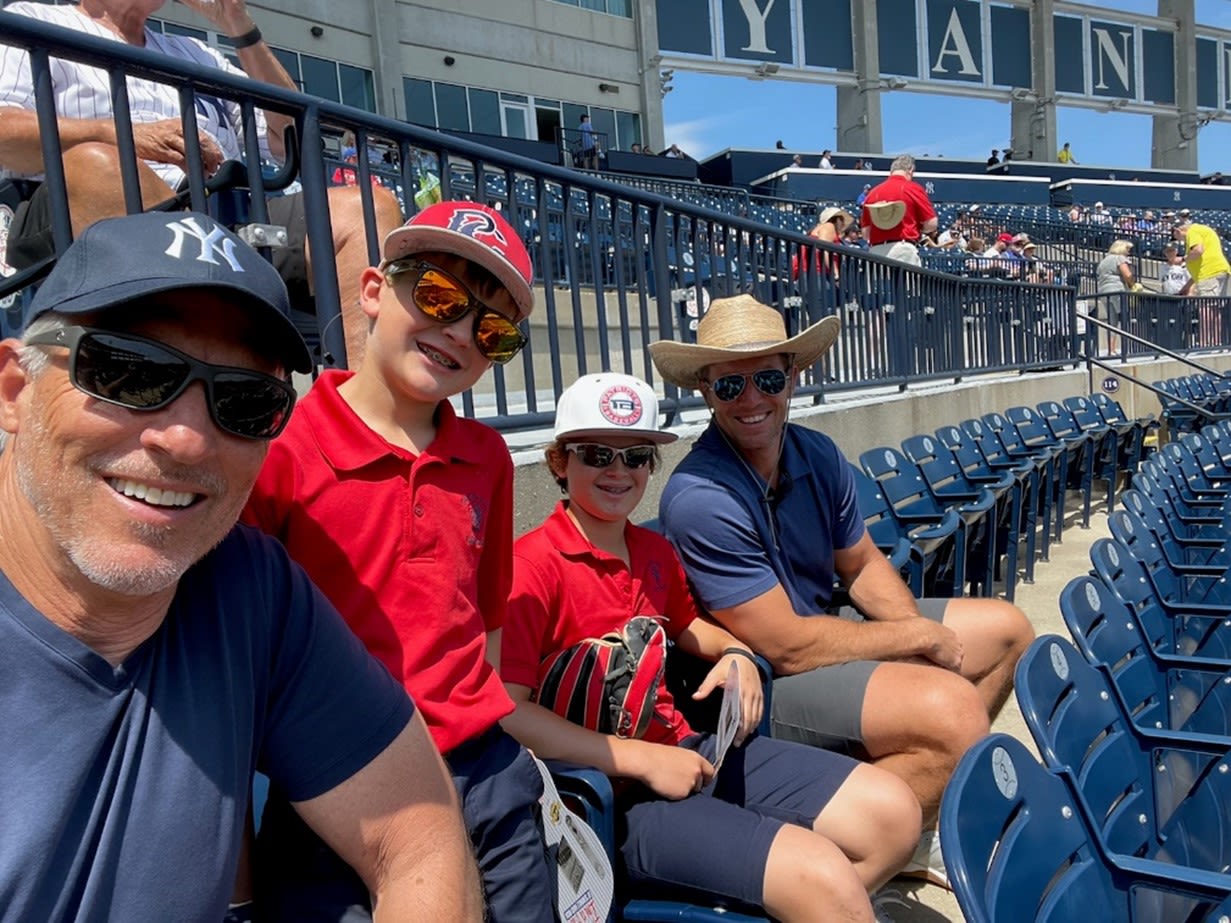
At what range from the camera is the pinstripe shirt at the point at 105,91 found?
85.7 inches

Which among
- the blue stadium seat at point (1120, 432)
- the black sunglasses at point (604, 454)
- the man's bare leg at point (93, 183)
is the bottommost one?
the blue stadium seat at point (1120, 432)

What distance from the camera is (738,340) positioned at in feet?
10.2

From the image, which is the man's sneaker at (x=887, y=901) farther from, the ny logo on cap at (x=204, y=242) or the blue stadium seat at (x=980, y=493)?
the blue stadium seat at (x=980, y=493)

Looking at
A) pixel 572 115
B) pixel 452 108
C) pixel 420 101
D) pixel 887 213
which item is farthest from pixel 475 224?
pixel 572 115

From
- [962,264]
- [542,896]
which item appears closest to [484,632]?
[542,896]

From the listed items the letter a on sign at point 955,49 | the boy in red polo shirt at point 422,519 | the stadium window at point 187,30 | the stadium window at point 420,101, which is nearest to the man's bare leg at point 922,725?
the boy in red polo shirt at point 422,519

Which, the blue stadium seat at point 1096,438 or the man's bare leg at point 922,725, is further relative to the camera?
the blue stadium seat at point 1096,438

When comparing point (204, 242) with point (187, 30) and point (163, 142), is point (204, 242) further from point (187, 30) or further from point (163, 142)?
point (187, 30)

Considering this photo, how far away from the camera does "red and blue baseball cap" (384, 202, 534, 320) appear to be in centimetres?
169

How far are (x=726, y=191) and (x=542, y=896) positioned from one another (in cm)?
1553

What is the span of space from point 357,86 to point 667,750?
22597 mm

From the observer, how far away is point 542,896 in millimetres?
1640

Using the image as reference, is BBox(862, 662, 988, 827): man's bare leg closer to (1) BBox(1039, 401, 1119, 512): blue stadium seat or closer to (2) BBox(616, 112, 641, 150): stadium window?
(1) BBox(1039, 401, 1119, 512): blue stadium seat

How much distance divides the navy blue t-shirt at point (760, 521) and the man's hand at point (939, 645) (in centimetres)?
36
